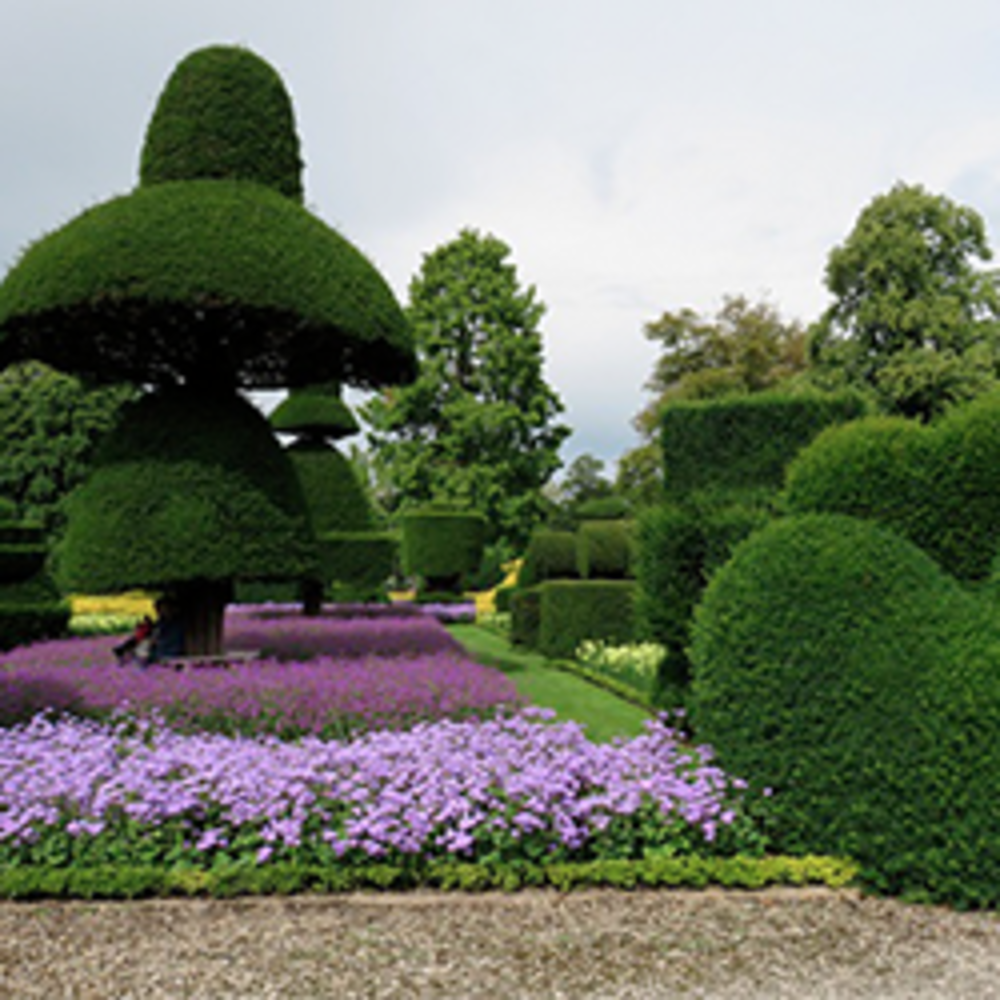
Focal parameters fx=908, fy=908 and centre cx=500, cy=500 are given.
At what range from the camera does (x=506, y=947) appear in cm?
422

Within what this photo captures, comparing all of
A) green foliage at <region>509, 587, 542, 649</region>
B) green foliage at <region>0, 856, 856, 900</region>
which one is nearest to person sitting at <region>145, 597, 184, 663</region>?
green foliage at <region>0, 856, 856, 900</region>

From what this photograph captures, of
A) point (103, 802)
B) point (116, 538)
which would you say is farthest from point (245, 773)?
point (116, 538)

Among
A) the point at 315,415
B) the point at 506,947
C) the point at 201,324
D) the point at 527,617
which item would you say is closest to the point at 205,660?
the point at 201,324

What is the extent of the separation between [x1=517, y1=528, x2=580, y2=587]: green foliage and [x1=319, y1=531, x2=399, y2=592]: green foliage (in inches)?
147

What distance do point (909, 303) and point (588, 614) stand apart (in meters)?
18.0

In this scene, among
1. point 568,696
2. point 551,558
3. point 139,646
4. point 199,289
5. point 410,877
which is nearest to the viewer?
point 410,877

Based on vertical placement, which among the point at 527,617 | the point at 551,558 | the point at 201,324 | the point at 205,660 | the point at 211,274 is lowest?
the point at 527,617

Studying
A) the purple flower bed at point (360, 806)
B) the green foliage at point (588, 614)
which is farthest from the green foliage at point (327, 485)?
the purple flower bed at point (360, 806)

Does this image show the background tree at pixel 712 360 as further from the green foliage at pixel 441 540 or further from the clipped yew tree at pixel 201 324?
the clipped yew tree at pixel 201 324

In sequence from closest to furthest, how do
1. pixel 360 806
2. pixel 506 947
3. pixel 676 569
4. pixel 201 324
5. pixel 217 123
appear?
pixel 506 947 < pixel 360 806 < pixel 676 569 < pixel 201 324 < pixel 217 123

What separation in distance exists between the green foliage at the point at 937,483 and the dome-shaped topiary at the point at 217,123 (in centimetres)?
736

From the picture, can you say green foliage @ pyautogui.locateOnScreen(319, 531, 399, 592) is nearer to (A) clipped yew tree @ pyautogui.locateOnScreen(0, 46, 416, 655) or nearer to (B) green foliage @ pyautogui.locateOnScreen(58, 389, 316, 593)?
(A) clipped yew tree @ pyautogui.locateOnScreen(0, 46, 416, 655)

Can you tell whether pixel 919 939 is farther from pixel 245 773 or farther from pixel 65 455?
pixel 65 455

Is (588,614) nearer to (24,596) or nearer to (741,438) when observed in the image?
(741,438)
